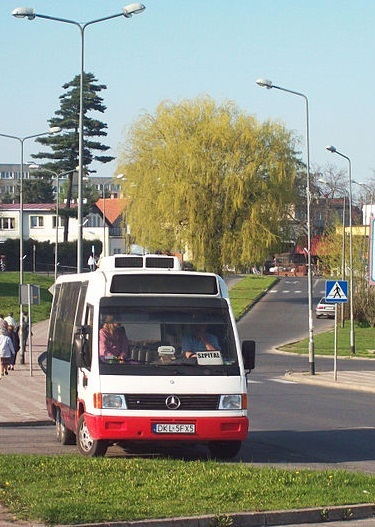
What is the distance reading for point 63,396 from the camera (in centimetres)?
1708

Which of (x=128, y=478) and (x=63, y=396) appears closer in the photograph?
(x=128, y=478)

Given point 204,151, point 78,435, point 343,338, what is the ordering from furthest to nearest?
point 204,151 < point 343,338 < point 78,435

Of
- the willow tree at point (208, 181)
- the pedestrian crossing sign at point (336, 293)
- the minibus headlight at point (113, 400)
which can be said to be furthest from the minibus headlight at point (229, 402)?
the willow tree at point (208, 181)

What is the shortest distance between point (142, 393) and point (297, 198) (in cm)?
6693

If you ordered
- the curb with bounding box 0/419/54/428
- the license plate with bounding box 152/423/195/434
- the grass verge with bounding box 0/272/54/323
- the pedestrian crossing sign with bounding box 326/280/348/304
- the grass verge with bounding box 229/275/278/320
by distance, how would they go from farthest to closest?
the grass verge with bounding box 229/275/278/320 → the grass verge with bounding box 0/272/54/323 → the pedestrian crossing sign with bounding box 326/280/348/304 → the curb with bounding box 0/419/54/428 → the license plate with bounding box 152/423/195/434

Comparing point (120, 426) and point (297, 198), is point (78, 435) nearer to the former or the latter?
point (120, 426)

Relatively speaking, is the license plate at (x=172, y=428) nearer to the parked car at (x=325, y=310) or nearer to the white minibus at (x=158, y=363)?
the white minibus at (x=158, y=363)

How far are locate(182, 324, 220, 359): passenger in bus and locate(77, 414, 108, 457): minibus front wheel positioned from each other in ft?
5.19

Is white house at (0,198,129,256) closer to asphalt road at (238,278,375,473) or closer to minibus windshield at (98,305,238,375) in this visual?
asphalt road at (238,278,375,473)

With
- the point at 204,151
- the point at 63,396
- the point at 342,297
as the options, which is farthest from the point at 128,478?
the point at 204,151

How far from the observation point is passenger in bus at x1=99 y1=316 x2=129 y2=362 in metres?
14.8

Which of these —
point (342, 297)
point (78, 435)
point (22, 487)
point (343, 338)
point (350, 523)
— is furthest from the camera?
point (343, 338)

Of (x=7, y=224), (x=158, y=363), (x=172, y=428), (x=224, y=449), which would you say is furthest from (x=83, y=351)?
(x=7, y=224)

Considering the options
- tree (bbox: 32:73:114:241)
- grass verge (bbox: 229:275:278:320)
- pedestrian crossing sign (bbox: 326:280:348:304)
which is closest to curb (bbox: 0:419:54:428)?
pedestrian crossing sign (bbox: 326:280:348:304)
